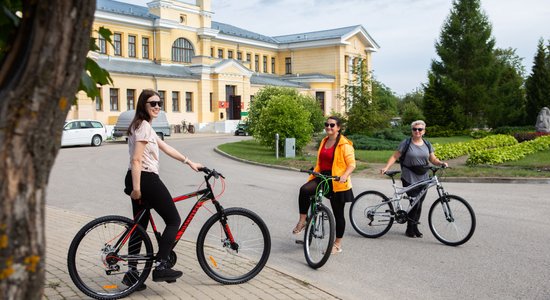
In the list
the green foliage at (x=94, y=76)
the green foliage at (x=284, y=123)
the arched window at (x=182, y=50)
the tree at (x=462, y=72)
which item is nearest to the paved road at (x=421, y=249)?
the green foliage at (x=94, y=76)

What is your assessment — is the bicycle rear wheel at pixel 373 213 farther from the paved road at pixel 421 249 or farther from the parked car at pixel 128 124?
the parked car at pixel 128 124

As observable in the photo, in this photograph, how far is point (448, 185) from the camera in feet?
49.1

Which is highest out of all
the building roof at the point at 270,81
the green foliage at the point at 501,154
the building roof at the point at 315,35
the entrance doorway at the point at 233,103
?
the building roof at the point at 315,35

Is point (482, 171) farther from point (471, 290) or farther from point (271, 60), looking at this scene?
point (271, 60)

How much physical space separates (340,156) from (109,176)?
1155 centimetres

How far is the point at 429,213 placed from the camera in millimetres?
8102

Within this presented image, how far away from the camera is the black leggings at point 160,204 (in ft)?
17.5

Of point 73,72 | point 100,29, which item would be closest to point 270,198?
point 100,29

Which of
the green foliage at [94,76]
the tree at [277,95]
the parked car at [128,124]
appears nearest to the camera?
the green foliage at [94,76]

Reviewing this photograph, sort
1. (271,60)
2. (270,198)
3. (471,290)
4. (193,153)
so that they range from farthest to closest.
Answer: (271,60)
(193,153)
(270,198)
(471,290)

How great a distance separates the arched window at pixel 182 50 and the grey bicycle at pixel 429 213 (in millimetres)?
52685

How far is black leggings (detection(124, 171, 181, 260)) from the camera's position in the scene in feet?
17.5

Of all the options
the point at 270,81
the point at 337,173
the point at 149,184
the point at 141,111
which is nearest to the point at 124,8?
the point at 270,81

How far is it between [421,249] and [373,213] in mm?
982
